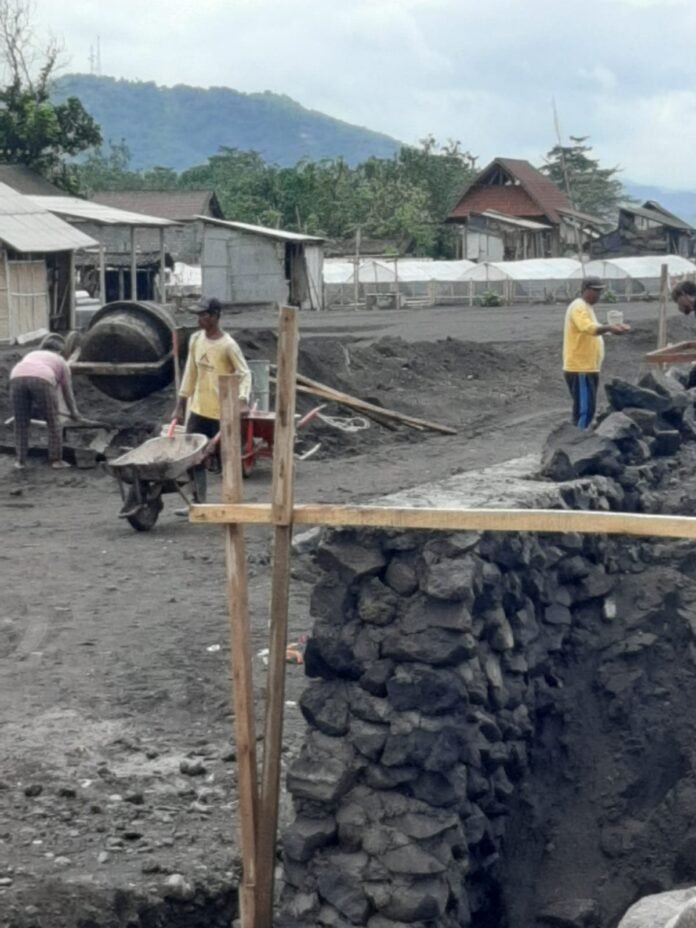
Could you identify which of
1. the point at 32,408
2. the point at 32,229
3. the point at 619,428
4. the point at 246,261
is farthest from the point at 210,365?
Answer: the point at 246,261

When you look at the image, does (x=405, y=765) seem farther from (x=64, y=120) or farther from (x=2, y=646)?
(x=64, y=120)

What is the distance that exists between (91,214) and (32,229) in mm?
3780

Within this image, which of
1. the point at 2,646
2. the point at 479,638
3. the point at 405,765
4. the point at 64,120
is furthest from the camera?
the point at 64,120

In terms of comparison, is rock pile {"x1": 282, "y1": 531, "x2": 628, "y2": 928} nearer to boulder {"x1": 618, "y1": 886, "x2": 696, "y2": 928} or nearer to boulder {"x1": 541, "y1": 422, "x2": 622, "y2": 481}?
boulder {"x1": 618, "y1": 886, "x2": 696, "y2": 928}

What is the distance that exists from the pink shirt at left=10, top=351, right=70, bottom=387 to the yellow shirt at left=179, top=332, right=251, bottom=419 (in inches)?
130

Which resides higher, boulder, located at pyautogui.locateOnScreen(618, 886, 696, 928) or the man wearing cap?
the man wearing cap

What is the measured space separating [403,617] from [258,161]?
79.0 meters

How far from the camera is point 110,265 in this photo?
37750 millimetres

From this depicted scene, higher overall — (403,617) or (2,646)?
(403,617)

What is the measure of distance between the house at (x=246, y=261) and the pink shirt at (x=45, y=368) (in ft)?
79.7

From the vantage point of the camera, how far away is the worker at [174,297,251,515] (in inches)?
435

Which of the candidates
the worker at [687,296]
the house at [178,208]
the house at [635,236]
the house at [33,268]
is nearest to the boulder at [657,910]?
the worker at [687,296]

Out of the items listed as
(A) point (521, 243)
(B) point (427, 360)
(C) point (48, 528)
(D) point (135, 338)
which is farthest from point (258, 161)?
(C) point (48, 528)

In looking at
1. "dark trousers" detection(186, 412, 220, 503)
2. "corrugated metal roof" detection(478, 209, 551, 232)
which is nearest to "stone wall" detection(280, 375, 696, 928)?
"dark trousers" detection(186, 412, 220, 503)
